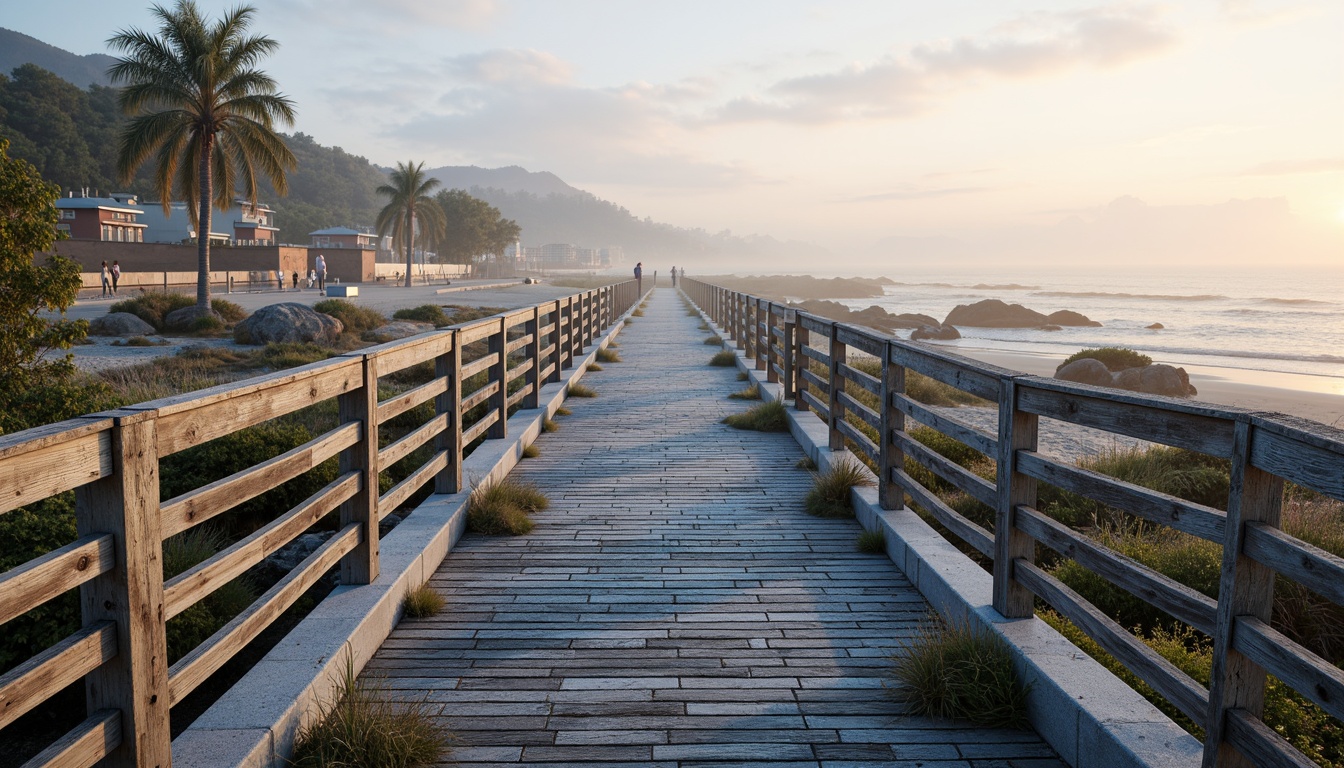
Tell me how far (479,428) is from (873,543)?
3.42 m

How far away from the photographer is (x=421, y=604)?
199 inches

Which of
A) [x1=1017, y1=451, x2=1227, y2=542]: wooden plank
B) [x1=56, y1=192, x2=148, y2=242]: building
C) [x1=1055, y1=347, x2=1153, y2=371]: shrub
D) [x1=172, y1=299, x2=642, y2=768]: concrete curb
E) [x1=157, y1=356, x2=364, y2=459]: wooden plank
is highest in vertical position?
[x1=56, y1=192, x2=148, y2=242]: building

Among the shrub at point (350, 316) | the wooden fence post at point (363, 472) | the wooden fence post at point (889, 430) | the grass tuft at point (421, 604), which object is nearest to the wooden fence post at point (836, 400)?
the wooden fence post at point (889, 430)

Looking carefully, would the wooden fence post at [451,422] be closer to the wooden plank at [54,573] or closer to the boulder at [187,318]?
the wooden plank at [54,573]

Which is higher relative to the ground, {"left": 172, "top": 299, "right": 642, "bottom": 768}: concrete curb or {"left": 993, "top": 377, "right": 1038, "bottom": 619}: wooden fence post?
{"left": 993, "top": 377, "right": 1038, "bottom": 619}: wooden fence post

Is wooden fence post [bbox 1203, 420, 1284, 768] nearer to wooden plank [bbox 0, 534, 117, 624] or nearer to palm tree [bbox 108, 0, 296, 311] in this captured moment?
wooden plank [bbox 0, 534, 117, 624]

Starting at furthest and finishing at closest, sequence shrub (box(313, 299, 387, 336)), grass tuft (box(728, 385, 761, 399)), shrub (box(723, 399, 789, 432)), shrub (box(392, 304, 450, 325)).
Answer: shrub (box(392, 304, 450, 325)) < shrub (box(313, 299, 387, 336)) < grass tuft (box(728, 385, 761, 399)) < shrub (box(723, 399, 789, 432))

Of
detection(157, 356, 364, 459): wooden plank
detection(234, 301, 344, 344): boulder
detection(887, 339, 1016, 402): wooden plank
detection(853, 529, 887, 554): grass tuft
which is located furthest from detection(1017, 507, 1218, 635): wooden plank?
detection(234, 301, 344, 344): boulder

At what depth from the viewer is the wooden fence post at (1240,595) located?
109 inches

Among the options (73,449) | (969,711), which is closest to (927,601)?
(969,711)

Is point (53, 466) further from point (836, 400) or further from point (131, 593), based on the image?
point (836, 400)

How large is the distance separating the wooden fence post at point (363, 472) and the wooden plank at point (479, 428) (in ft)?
7.41

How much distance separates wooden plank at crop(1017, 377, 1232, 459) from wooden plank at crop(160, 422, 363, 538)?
3.06m

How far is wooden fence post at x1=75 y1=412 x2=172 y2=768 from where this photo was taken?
8.61ft
